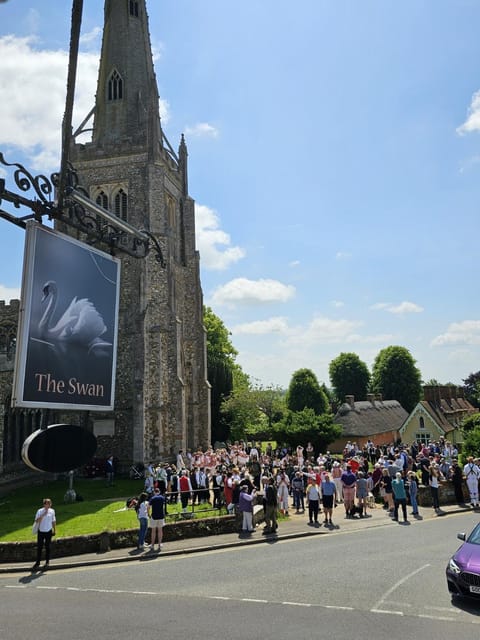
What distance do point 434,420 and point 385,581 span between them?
41.8m

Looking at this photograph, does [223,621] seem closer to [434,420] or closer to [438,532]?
[438,532]

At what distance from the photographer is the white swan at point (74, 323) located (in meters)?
10.2

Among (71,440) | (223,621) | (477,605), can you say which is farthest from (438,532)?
(71,440)

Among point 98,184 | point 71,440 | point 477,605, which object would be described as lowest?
point 477,605

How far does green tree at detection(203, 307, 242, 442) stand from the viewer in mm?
46719

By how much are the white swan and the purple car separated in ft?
25.9

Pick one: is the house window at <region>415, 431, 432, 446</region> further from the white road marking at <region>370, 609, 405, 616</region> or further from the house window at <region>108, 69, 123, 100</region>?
the white road marking at <region>370, 609, 405, 616</region>

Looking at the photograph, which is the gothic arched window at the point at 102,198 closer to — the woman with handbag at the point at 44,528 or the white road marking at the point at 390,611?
the woman with handbag at the point at 44,528

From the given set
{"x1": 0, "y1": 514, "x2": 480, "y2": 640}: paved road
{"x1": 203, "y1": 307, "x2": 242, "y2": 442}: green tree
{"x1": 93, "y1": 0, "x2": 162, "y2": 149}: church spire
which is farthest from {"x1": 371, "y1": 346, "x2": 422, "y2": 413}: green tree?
{"x1": 0, "y1": 514, "x2": 480, "y2": 640}: paved road

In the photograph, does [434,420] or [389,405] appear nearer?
[434,420]

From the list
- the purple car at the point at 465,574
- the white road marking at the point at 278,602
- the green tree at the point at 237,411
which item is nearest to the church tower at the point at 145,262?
the green tree at the point at 237,411

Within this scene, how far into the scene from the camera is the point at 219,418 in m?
46.9

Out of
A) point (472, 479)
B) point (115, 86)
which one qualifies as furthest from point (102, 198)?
point (472, 479)

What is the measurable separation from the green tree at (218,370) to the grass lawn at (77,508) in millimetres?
19089
